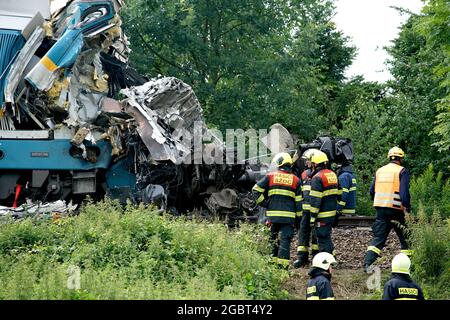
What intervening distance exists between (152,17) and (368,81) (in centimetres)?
1059

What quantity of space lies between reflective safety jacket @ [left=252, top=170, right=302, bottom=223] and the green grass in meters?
0.45

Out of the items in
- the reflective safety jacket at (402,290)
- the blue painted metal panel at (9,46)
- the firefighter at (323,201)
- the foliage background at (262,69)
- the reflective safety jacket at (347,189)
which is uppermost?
the foliage background at (262,69)

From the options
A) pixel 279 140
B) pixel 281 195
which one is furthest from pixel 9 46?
pixel 281 195

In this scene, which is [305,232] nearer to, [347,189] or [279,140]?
[347,189]

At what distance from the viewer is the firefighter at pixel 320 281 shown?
27.6 ft

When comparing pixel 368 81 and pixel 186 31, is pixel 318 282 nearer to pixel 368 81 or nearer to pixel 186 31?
pixel 186 31

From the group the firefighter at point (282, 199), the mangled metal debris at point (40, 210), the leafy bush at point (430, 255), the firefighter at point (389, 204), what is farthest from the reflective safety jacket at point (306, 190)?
the mangled metal debris at point (40, 210)

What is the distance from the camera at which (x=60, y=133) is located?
15.4 meters

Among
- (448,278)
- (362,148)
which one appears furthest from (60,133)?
(362,148)

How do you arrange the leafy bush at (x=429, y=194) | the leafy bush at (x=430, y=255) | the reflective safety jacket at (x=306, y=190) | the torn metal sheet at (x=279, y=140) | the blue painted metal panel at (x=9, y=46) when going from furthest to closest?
the torn metal sheet at (x=279, y=140) → the leafy bush at (x=429, y=194) → the blue painted metal panel at (x=9, y=46) → the reflective safety jacket at (x=306, y=190) → the leafy bush at (x=430, y=255)

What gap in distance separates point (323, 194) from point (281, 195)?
53cm

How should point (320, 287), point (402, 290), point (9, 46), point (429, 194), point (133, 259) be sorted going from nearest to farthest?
1. point (402, 290)
2. point (320, 287)
3. point (133, 259)
4. point (9, 46)
5. point (429, 194)

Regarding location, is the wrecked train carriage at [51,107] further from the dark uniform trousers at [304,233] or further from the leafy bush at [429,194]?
the leafy bush at [429,194]

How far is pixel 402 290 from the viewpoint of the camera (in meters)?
8.12
